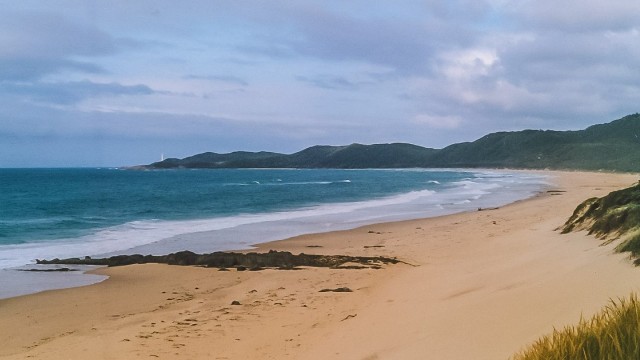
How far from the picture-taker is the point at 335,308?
28.7ft

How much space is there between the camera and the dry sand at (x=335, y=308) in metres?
5.68

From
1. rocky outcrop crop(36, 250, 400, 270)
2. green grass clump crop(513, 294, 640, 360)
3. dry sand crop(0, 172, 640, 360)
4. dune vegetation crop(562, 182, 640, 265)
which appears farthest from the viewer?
rocky outcrop crop(36, 250, 400, 270)

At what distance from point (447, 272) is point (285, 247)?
791cm

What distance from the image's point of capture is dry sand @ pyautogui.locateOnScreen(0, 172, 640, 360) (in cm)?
568

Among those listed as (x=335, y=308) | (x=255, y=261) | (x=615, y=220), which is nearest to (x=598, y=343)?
(x=335, y=308)

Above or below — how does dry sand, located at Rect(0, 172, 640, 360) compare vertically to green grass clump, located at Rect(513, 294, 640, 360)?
below

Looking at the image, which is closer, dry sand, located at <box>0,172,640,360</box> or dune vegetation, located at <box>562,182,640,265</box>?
dry sand, located at <box>0,172,640,360</box>

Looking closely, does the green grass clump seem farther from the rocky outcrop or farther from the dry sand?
the rocky outcrop

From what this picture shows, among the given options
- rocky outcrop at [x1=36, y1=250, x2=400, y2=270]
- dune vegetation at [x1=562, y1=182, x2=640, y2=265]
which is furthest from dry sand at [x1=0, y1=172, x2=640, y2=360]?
rocky outcrop at [x1=36, y1=250, x2=400, y2=270]

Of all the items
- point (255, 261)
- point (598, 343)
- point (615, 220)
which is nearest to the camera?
point (598, 343)

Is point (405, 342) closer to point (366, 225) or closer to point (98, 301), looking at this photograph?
point (98, 301)

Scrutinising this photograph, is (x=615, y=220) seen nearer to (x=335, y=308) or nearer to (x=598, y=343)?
(x=335, y=308)

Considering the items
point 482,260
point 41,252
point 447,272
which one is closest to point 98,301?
point 447,272

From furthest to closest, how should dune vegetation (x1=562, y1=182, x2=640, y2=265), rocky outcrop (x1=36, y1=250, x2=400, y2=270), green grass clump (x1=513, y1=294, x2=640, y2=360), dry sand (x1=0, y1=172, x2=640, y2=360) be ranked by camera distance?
1. rocky outcrop (x1=36, y1=250, x2=400, y2=270)
2. dune vegetation (x1=562, y1=182, x2=640, y2=265)
3. dry sand (x1=0, y1=172, x2=640, y2=360)
4. green grass clump (x1=513, y1=294, x2=640, y2=360)
